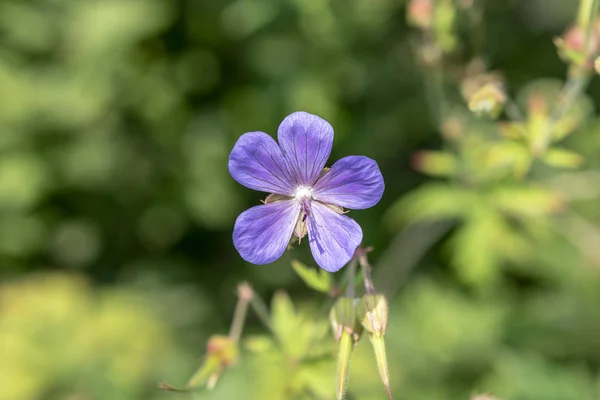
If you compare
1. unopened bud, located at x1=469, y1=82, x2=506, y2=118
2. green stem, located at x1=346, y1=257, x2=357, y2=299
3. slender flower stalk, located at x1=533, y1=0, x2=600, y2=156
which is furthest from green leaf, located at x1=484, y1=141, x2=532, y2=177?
green stem, located at x1=346, y1=257, x2=357, y2=299

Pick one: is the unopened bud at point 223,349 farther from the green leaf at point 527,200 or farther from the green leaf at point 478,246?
the green leaf at point 527,200

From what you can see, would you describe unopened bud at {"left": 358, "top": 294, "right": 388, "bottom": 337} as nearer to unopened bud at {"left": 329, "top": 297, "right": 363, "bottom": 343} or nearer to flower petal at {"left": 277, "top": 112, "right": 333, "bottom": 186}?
unopened bud at {"left": 329, "top": 297, "right": 363, "bottom": 343}

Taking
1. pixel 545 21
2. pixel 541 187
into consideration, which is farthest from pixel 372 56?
pixel 541 187

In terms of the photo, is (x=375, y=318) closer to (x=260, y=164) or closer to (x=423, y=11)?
(x=260, y=164)

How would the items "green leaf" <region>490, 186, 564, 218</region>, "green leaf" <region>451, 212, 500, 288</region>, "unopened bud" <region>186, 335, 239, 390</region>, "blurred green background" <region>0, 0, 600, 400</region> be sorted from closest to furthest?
"unopened bud" <region>186, 335, 239, 390</region>, "green leaf" <region>490, 186, 564, 218</region>, "green leaf" <region>451, 212, 500, 288</region>, "blurred green background" <region>0, 0, 600, 400</region>

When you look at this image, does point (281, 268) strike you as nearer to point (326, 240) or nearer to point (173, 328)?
point (173, 328)

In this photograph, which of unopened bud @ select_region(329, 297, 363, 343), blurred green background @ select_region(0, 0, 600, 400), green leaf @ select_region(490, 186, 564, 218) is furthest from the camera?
blurred green background @ select_region(0, 0, 600, 400)

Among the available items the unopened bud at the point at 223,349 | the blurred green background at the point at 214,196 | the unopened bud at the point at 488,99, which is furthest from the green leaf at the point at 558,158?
the unopened bud at the point at 223,349

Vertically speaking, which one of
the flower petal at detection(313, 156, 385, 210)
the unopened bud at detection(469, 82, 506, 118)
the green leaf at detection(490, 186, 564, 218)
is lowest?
the flower petal at detection(313, 156, 385, 210)
